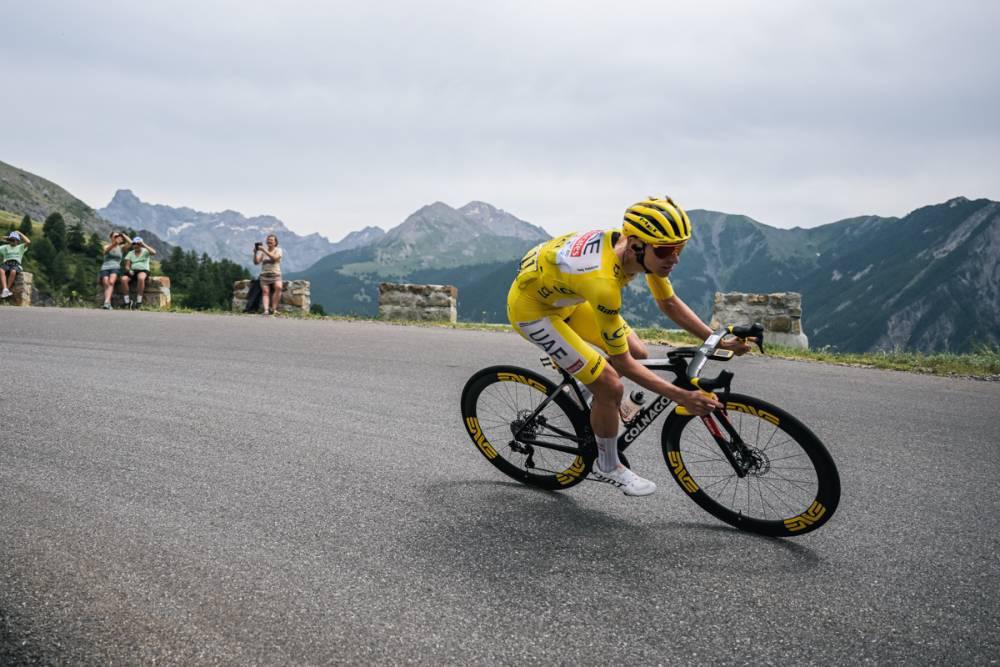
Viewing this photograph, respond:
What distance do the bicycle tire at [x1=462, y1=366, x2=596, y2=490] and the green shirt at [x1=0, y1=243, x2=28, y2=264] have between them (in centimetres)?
1793

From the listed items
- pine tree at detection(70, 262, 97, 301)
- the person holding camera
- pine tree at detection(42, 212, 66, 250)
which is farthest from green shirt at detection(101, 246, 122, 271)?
pine tree at detection(42, 212, 66, 250)

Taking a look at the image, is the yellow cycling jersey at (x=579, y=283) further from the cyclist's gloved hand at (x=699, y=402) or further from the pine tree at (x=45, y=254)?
the pine tree at (x=45, y=254)

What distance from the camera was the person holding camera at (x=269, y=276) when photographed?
15461 millimetres

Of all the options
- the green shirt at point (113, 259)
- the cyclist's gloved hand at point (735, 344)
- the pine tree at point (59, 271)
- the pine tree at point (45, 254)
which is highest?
the pine tree at point (45, 254)

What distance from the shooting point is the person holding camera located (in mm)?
15461

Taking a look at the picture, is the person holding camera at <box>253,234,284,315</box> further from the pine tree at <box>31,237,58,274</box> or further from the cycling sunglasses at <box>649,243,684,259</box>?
the pine tree at <box>31,237,58,274</box>

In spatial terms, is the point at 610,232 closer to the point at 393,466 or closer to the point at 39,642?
the point at 393,466

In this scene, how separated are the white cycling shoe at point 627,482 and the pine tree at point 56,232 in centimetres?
14386

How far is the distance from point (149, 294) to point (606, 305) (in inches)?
651

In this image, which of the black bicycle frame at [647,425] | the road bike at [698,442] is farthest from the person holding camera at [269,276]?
the black bicycle frame at [647,425]

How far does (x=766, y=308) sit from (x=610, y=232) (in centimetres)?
1068

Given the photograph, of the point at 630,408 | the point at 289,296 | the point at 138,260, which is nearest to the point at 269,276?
the point at 289,296

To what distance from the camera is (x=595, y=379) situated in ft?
12.1

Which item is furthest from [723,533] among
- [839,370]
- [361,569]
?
[839,370]
